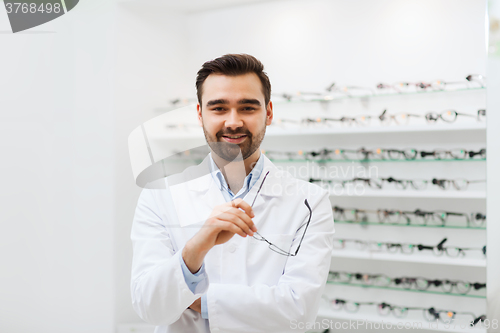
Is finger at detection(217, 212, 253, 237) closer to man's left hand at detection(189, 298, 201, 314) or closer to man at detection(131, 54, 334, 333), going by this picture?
man at detection(131, 54, 334, 333)

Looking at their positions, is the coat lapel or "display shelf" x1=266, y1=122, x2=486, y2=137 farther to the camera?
"display shelf" x1=266, y1=122, x2=486, y2=137

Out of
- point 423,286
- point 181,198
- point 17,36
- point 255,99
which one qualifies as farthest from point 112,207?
point 423,286

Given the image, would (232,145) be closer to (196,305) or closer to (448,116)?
(196,305)

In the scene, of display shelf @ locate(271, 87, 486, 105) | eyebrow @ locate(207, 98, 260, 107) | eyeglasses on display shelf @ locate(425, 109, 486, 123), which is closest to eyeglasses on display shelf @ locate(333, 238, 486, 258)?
eyeglasses on display shelf @ locate(425, 109, 486, 123)

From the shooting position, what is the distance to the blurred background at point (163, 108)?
91 centimetres

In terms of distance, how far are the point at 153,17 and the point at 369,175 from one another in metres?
0.94

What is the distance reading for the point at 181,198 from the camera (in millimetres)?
671

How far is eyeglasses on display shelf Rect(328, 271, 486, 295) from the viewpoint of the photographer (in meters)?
1.43

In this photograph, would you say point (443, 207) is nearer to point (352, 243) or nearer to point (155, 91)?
Result: point (352, 243)

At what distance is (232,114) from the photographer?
1.93 ft

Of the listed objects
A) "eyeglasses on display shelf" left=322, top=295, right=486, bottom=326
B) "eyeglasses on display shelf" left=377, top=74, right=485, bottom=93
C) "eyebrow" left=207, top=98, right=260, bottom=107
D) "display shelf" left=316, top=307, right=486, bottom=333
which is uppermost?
"eyeglasses on display shelf" left=377, top=74, right=485, bottom=93

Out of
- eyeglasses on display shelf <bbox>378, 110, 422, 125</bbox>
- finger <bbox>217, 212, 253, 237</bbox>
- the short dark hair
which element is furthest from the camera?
eyeglasses on display shelf <bbox>378, 110, 422, 125</bbox>

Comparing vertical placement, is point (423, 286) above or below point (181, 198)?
below

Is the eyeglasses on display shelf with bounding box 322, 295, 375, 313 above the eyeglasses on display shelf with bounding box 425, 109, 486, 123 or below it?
below
